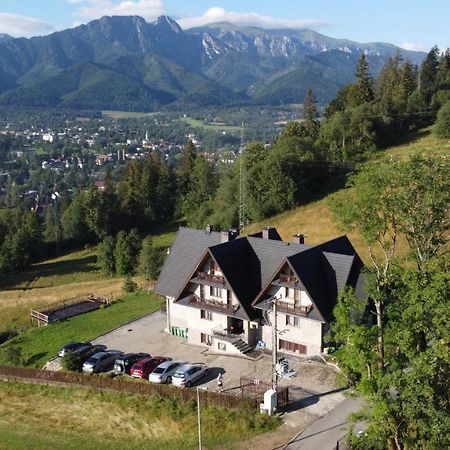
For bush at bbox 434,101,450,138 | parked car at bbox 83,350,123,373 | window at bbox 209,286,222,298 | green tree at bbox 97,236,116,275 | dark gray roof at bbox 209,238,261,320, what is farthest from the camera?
bush at bbox 434,101,450,138

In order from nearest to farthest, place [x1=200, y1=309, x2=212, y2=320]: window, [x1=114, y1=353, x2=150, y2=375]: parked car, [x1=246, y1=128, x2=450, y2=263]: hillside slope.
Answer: [x1=114, y1=353, x2=150, y2=375]: parked car → [x1=200, y1=309, x2=212, y2=320]: window → [x1=246, y1=128, x2=450, y2=263]: hillside slope

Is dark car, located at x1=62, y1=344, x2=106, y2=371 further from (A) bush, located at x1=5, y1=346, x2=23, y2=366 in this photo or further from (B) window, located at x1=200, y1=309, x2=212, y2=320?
(B) window, located at x1=200, y1=309, x2=212, y2=320

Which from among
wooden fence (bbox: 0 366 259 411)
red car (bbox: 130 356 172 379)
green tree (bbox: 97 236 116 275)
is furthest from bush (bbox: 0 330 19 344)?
green tree (bbox: 97 236 116 275)

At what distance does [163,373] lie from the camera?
35.1 m

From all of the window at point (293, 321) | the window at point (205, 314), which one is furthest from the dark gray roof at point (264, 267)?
the window at point (205, 314)

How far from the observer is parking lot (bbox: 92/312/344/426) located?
31.8 m

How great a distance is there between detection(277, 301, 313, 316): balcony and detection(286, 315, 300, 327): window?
63 centimetres

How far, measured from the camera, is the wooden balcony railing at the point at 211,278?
3915 cm

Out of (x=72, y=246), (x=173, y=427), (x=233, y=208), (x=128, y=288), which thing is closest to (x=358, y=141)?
(x=233, y=208)

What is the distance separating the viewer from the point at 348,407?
3097cm

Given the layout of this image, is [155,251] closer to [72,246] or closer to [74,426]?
[74,426]

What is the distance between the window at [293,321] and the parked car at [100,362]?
39.8 feet

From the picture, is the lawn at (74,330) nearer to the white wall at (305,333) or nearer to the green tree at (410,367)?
the white wall at (305,333)

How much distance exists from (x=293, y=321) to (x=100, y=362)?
13599 mm
